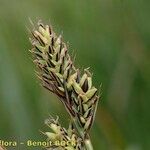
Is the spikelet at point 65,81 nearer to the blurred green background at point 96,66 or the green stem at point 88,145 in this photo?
the green stem at point 88,145

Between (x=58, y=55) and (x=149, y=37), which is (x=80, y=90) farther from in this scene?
(x=149, y=37)

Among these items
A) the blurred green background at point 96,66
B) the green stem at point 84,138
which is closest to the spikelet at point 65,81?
the green stem at point 84,138

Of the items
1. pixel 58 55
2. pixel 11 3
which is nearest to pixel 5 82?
pixel 11 3

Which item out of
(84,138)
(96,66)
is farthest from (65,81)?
(96,66)

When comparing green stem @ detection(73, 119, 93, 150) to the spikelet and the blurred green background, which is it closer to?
the spikelet

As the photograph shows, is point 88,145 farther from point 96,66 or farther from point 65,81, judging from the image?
point 96,66

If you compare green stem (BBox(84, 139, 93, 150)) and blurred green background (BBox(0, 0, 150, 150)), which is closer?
green stem (BBox(84, 139, 93, 150))

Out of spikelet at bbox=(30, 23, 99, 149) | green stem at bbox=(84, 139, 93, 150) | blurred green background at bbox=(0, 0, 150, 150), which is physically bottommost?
green stem at bbox=(84, 139, 93, 150)

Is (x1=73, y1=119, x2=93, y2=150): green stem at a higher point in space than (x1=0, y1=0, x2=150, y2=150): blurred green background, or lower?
lower

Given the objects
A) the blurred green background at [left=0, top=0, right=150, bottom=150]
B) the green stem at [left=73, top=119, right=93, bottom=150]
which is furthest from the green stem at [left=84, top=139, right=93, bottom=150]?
the blurred green background at [left=0, top=0, right=150, bottom=150]
